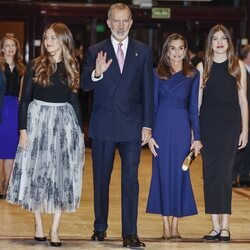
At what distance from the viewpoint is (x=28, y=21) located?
15898mm

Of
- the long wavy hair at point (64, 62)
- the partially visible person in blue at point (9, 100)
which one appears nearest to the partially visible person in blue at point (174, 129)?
the long wavy hair at point (64, 62)

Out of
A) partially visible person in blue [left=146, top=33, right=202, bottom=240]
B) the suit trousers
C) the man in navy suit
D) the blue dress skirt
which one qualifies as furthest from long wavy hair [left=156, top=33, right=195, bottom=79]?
the blue dress skirt

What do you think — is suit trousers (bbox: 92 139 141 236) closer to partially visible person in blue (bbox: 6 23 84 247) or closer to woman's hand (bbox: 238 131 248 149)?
partially visible person in blue (bbox: 6 23 84 247)

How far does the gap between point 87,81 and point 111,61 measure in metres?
0.24

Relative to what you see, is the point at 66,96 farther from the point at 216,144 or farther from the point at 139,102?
the point at 216,144

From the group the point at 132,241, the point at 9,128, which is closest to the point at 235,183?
the point at 9,128

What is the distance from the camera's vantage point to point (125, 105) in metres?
6.90

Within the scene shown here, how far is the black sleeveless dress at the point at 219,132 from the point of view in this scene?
743 centimetres

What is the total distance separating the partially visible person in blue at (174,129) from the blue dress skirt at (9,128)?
301cm

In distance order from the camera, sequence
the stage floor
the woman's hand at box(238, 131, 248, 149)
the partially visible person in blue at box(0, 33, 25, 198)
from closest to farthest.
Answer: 1. the stage floor
2. the woman's hand at box(238, 131, 248, 149)
3. the partially visible person in blue at box(0, 33, 25, 198)

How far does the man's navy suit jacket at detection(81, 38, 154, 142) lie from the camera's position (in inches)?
271

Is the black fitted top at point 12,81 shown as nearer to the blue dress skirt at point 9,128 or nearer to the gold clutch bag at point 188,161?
the blue dress skirt at point 9,128

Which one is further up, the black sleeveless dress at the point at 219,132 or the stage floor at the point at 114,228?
the black sleeveless dress at the point at 219,132

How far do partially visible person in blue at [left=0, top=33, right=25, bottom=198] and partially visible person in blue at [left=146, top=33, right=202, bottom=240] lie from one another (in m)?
2.80
